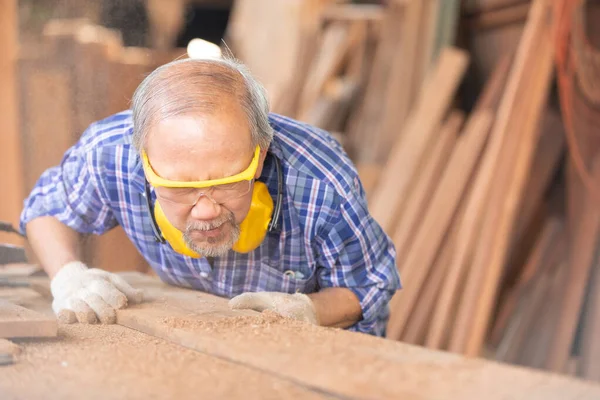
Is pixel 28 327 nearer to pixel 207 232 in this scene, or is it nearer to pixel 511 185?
pixel 207 232

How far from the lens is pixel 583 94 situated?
142 inches

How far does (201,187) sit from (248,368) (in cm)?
61

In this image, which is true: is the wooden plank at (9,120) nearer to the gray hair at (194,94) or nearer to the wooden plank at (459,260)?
the gray hair at (194,94)

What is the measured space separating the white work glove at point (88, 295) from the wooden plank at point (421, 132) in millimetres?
2234

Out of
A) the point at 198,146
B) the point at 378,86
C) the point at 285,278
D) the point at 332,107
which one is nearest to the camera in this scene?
the point at 198,146

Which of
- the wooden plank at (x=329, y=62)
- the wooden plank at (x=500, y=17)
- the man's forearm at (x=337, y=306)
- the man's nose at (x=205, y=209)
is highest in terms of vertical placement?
the wooden plank at (x=500, y=17)

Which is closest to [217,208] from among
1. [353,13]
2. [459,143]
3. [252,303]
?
[252,303]

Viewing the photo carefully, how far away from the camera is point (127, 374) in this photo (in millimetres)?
1408

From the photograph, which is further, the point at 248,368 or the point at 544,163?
the point at 544,163

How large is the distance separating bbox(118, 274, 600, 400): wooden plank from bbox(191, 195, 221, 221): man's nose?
274 mm

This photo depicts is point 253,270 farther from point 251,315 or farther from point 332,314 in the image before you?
point 251,315

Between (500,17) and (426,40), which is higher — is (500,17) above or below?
above

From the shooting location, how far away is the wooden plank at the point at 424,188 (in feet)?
13.3

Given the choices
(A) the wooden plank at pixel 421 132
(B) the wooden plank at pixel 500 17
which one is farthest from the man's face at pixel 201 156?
(B) the wooden plank at pixel 500 17
